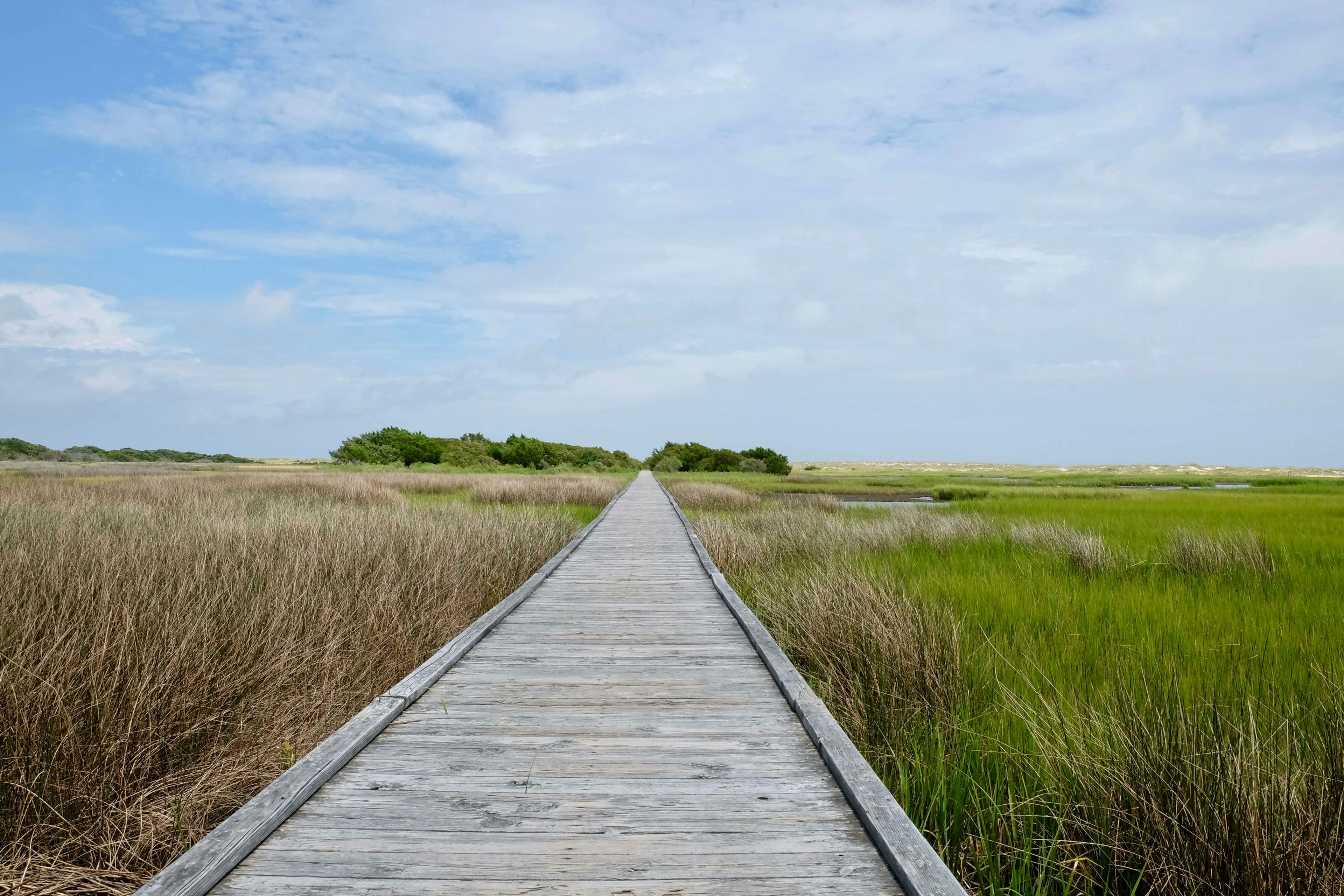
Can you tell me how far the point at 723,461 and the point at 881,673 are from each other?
55766 millimetres

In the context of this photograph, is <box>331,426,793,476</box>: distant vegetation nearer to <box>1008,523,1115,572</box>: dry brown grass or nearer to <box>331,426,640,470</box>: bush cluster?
<box>331,426,640,470</box>: bush cluster

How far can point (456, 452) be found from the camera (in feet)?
188

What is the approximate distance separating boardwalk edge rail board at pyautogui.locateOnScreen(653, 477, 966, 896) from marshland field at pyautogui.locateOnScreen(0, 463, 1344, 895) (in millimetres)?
458

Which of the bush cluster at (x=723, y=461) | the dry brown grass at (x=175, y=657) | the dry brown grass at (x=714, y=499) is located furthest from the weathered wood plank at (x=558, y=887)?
the bush cluster at (x=723, y=461)

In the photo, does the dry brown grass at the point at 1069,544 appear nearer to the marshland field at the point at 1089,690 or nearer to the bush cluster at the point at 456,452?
the marshland field at the point at 1089,690

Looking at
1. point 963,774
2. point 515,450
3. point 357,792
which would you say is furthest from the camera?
point 515,450

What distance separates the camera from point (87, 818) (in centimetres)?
255

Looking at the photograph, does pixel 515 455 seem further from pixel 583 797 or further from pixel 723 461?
pixel 583 797

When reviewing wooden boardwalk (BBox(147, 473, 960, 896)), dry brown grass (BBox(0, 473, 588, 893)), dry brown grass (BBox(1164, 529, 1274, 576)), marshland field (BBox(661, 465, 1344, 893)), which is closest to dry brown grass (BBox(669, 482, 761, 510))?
marshland field (BBox(661, 465, 1344, 893))

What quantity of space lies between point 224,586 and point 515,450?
52.9 meters

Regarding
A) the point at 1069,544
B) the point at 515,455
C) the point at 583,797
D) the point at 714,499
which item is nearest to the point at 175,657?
the point at 583,797

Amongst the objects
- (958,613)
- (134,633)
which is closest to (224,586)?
(134,633)

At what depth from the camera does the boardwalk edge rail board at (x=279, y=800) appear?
5.67ft

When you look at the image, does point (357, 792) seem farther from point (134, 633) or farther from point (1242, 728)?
point (1242, 728)
